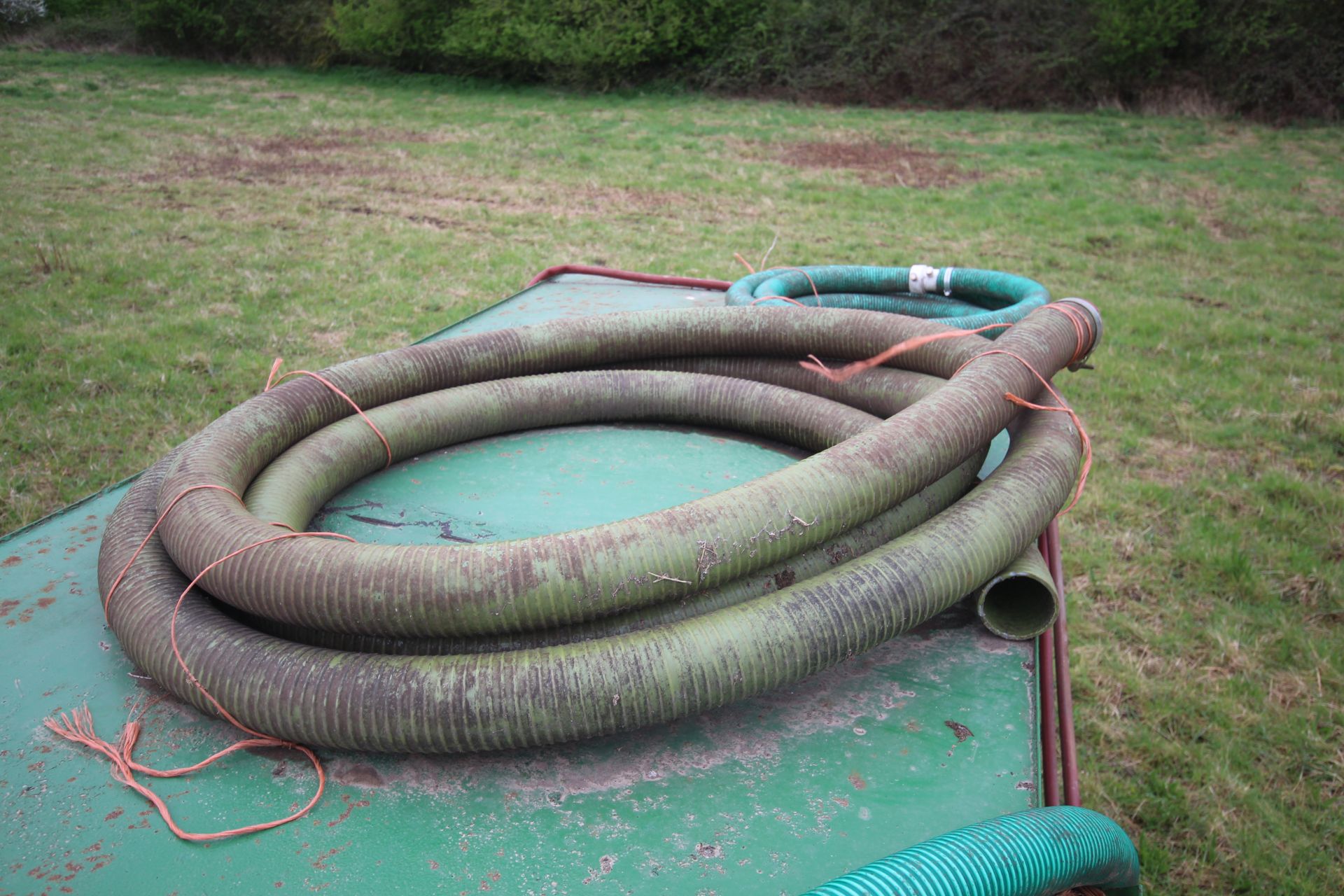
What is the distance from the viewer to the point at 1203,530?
3605 mm

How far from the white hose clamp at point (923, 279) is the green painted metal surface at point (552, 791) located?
2.05 meters

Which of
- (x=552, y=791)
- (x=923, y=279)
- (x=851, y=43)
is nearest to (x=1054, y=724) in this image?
(x=552, y=791)

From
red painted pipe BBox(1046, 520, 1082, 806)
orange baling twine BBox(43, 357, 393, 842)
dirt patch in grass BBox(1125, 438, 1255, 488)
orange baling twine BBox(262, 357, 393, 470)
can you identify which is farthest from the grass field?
orange baling twine BBox(43, 357, 393, 842)

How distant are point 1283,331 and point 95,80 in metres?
16.8

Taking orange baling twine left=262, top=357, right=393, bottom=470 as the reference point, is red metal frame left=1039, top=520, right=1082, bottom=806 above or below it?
below

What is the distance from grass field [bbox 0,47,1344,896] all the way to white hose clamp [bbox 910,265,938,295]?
1136 mm

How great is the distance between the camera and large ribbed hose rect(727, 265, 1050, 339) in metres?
3.62

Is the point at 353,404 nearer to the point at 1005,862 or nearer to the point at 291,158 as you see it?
the point at 1005,862

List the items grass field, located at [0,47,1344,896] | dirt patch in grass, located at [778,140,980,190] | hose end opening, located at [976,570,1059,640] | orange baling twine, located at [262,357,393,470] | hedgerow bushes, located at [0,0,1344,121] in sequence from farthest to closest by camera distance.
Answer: hedgerow bushes, located at [0,0,1344,121], dirt patch in grass, located at [778,140,980,190], grass field, located at [0,47,1344,896], orange baling twine, located at [262,357,393,470], hose end opening, located at [976,570,1059,640]

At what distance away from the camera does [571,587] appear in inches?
62.7

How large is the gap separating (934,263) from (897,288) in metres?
3.21

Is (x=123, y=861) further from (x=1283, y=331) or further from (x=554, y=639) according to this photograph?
(x=1283, y=331)

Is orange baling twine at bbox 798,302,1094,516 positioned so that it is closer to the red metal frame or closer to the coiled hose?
the coiled hose

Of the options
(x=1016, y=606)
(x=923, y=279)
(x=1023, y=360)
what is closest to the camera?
(x=1016, y=606)
